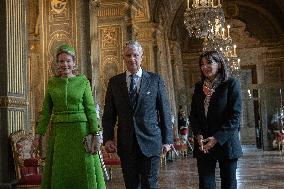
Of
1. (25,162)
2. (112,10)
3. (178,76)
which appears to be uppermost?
(112,10)

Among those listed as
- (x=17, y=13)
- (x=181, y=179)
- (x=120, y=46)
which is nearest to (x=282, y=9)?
(x=120, y=46)

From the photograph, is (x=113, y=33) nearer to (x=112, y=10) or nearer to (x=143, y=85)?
(x=112, y=10)

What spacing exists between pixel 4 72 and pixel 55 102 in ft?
9.98

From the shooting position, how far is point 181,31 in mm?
23328

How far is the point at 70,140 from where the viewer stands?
3.83 m

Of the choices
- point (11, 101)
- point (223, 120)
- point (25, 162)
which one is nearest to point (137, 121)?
point (223, 120)

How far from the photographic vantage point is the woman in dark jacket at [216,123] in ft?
12.0

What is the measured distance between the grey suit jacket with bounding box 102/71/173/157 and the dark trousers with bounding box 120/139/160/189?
0.13 ft

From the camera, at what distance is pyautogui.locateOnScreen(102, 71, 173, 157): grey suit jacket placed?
3.70 meters

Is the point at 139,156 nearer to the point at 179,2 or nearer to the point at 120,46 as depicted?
the point at 120,46

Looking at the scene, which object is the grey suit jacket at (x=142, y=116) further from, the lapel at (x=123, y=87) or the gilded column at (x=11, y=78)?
the gilded column at (x=11, y=78)

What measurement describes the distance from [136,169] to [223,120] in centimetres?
72

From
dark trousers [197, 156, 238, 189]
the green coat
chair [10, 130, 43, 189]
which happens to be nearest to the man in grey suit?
the green coat

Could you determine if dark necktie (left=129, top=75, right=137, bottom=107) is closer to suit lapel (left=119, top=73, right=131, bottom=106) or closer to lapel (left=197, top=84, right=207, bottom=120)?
suit lapel (left=119, top=73, right=131, bottom=106)
